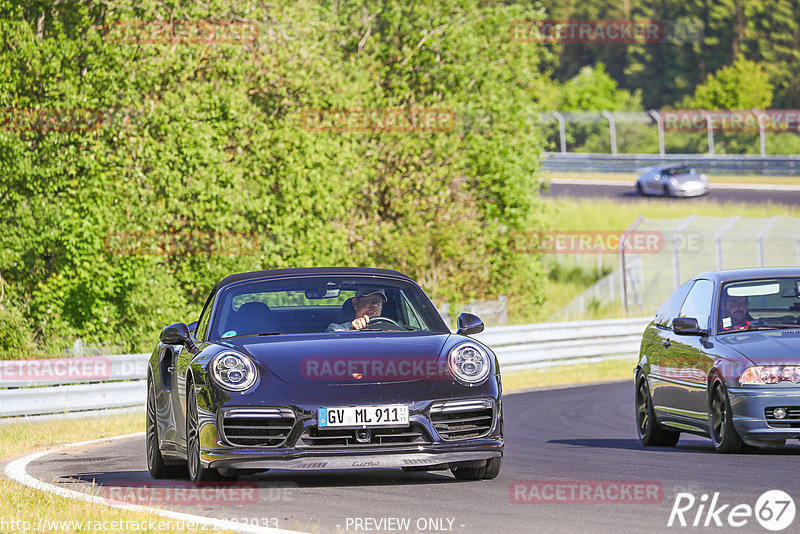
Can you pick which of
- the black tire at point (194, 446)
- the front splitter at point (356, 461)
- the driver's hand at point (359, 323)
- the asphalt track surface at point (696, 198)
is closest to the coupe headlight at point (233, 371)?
the black tire at point (194, 446)

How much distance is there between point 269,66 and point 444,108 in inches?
243

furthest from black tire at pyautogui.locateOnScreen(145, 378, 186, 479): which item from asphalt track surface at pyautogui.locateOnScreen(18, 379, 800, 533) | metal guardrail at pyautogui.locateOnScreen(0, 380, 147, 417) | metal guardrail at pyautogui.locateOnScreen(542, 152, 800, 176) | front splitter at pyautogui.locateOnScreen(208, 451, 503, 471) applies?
metal guardrail at pyautogui.locateOnScreen(542, 152, 800, 176)

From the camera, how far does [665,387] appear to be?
12266 millimetres

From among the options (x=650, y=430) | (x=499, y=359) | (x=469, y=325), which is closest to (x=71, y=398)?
(x=650, y=430)

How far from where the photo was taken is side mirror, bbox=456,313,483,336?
9633mm

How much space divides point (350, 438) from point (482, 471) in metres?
1.04

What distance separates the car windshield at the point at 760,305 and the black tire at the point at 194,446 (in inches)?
174

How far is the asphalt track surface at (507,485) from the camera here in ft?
23.7

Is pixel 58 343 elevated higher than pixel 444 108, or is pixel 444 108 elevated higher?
pixel 444 108

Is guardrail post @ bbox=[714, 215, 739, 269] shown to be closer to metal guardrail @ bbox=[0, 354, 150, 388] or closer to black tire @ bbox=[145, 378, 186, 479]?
metal guardrail @ bbox=[0, 354, 150, 388]

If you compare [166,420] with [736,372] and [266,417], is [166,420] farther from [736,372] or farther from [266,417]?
[736,372]

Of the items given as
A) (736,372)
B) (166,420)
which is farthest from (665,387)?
(166,420)

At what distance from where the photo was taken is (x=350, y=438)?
28.0 feet

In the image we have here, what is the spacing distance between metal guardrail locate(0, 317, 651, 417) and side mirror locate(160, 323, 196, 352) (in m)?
7.82
